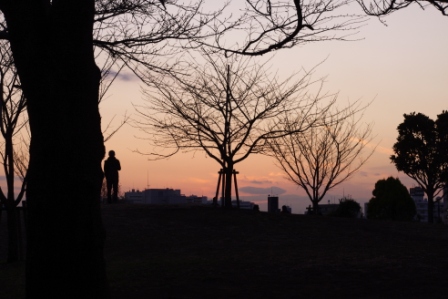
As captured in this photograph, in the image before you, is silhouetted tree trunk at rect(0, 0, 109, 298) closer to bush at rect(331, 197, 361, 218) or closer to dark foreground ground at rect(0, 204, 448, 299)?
dark foreground ground at rect(0, 204, 448, 299)

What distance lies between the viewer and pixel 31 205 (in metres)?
7.21

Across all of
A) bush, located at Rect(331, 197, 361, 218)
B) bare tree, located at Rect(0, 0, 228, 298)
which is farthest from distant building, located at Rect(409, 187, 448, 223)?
bare tree, located at Rect(0, 0, 228, 298)

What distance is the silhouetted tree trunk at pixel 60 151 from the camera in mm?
7059

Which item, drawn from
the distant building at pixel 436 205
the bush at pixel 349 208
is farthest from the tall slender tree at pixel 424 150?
the bush at pixel 349 208

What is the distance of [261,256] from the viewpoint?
45.9 ft

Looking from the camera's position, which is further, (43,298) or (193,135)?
(193,135)

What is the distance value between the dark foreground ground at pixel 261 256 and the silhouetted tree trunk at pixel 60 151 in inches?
117

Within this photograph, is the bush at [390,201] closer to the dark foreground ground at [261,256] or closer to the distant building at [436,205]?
the distant building at [436,205]

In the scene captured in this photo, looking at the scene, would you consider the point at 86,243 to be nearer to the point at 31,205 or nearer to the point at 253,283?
the point at 31,205

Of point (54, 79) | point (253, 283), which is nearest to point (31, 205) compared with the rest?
point (54, 79)

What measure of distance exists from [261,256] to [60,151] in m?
7.56

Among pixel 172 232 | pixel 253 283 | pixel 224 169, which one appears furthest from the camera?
pixel 224 169

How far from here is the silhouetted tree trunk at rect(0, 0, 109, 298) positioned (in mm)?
7059

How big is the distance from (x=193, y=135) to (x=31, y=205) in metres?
17.6
